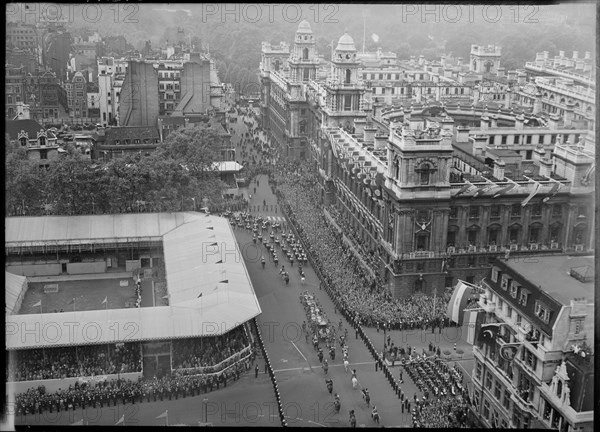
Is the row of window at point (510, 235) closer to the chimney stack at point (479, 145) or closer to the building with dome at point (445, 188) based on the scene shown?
the building with dome at point (445, 188)

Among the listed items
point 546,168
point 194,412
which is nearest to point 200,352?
point 194,412

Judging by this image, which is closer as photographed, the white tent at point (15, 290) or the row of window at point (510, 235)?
the white tent at point (15, 290)

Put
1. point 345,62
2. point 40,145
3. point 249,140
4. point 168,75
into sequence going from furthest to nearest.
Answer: point 249,140 → point 168,75 → point 345,62 → point 40,145

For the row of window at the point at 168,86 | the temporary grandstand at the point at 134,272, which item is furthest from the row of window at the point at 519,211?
Answer: the row of window at the point at 168,86

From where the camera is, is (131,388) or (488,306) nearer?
(488,306)

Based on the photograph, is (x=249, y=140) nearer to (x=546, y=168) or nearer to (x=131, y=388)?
(x=546, y=168)

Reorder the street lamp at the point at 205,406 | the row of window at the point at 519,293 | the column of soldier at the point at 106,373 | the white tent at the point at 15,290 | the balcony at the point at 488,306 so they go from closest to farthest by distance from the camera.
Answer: the row of window at the point at 519,293, the balcony at the point at 488,306, the street lamp at the point at 205,406, the column of soldier at the point at 106,373, the white tent at the point at 15,290

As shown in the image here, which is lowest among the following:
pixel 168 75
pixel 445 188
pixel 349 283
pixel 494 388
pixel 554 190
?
pixel 349 283
